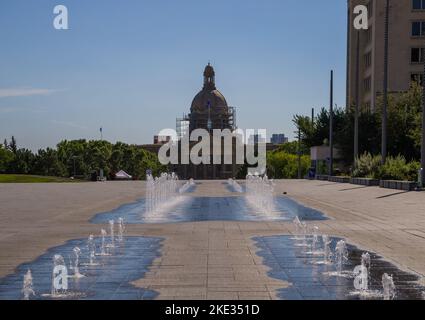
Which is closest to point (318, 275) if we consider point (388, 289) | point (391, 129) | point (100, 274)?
point (388, 289)

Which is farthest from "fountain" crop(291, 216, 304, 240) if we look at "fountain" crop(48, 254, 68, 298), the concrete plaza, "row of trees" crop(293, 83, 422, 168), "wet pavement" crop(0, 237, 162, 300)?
"row of trees" crop(293, 83, 422, 168)

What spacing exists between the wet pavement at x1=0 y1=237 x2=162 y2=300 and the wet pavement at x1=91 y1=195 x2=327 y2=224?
578cm

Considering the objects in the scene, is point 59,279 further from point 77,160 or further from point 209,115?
point 209,115

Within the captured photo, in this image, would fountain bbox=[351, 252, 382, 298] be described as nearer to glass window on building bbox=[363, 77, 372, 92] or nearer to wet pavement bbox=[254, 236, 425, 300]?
wet pavement bbox=[254, 236, 425, 300]

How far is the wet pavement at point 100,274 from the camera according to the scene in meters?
8.04

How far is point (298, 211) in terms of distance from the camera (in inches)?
854

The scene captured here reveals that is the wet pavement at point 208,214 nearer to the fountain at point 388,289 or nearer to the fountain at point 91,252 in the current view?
the fountain at point 91,252

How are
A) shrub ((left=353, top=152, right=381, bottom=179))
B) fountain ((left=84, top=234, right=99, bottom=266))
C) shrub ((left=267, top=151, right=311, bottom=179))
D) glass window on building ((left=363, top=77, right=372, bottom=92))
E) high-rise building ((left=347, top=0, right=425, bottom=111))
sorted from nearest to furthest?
fountain ((left=84, top=234, right=99, bottom=266)) < shrub ((left=353, top=152, right=381, bottom=179)) < high-rise building ((left=347, top=0, right=425, bottom=111)) < glass window on building ((left=363, top=77, right=372, bottom=92)) < shrub ((left=267, top=151, right=311, bottom=179))

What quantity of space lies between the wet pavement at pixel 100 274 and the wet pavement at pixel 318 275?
1815mm

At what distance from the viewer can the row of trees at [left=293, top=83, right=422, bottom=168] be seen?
50.9m

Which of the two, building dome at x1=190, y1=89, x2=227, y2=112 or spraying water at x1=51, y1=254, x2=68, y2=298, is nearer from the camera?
spraying water at x1=51, y1=254, x2=68, y2=298

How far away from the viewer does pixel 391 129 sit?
51.5 meters

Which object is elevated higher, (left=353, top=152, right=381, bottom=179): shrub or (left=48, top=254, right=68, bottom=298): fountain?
(left=353, top=152, right=381, bottom=179): shrub

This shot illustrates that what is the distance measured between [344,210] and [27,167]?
89.0m
